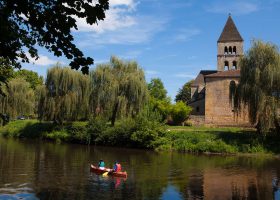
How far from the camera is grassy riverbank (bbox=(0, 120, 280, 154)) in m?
34.2

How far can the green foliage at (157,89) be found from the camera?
78.6 meters

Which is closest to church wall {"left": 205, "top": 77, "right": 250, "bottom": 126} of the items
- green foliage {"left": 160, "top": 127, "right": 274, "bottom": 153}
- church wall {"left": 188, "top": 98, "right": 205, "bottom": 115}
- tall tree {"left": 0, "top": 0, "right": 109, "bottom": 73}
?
church wall {"left": 188, "top": 98, "right": 205, "bottom": 115}

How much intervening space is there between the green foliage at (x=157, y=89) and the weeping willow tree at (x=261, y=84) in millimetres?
44368

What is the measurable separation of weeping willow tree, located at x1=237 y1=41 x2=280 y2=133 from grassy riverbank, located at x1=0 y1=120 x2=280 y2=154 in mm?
1828

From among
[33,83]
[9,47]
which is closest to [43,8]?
[9,47]

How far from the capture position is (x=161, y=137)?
123 ft

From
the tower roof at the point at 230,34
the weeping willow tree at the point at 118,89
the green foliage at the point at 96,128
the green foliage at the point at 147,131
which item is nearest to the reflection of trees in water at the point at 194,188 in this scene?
the green foliage at the point at 147,131

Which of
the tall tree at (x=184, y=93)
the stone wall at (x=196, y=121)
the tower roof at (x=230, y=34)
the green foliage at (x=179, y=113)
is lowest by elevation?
the stone wall at (x=196, y=121)

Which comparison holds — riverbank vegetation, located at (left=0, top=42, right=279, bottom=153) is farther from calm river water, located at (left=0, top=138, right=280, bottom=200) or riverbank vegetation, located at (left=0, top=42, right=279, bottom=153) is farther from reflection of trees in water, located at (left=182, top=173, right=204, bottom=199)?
reflection of trees in water, located at (left=182, top=173, right=204, bottom=199)

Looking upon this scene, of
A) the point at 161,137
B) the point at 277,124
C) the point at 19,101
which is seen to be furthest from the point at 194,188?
the point at 19,101

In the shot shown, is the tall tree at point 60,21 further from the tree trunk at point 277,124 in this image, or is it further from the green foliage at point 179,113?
the green foliage at point 179,113

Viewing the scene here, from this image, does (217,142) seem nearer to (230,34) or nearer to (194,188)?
(194,188)

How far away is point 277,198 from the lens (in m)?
16.9

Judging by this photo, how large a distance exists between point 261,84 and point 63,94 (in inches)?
861
